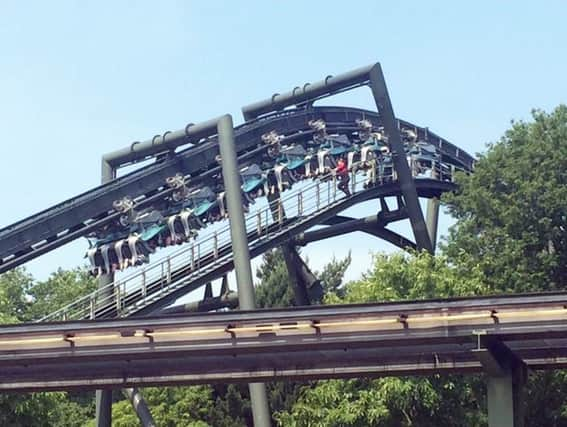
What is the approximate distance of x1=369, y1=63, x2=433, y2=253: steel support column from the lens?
42.5 meters

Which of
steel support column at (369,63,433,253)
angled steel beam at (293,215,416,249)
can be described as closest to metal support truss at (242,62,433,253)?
steel support column at (369,63,433,253)

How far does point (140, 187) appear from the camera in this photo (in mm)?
38062

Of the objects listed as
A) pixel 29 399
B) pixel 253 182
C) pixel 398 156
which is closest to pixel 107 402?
pixel 29 399

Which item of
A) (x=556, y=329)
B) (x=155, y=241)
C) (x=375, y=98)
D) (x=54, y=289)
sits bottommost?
(x=556, y=329)

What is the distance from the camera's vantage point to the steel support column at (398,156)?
42531 mm

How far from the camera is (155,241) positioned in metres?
37.4

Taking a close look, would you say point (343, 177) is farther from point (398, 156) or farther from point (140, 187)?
point (140, 187)

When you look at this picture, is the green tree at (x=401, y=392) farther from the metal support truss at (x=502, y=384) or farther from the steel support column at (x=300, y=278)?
the metal support truss at (x=502, y=384)

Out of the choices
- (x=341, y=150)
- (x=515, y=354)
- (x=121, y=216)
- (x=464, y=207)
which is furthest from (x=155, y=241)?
(x=515, y=354)

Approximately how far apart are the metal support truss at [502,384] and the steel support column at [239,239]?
1059 centimetres

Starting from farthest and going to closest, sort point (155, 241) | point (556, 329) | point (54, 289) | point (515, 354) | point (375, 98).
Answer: point (54, 289) → point (375, 98) → point (155, 241) → point (515, 354) → point (556, 329)

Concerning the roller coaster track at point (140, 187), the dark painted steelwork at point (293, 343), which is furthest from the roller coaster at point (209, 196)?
the dark painted steelwork at point (293, 343)

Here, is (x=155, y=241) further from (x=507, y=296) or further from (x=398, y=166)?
(x=507, y=296)

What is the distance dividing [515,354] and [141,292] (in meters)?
15.3
